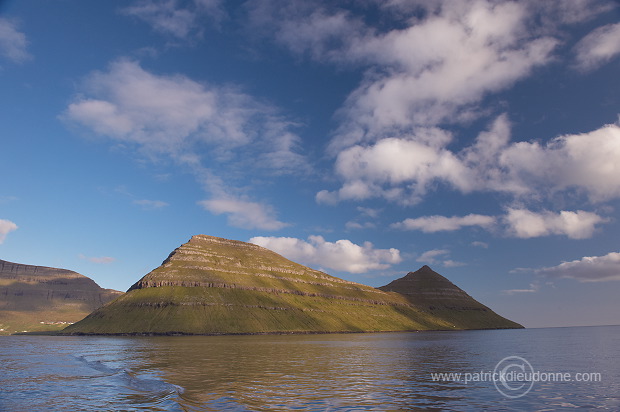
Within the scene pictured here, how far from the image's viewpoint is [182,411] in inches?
1106

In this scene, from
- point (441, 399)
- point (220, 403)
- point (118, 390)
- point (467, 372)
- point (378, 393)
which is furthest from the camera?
point (467, 372)

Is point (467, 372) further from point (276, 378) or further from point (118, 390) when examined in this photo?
point (118, 390)

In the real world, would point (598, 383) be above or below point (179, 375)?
above

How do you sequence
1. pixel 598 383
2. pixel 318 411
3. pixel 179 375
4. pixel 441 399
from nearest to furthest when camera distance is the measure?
1. pixel 318 411
2. pixel 441 399
3. pixel 598 383
4. pixel 179 375

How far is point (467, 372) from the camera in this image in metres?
52.5

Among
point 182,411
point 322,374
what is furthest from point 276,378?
point 182,411

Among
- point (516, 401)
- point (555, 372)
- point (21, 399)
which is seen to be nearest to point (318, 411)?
point (516, 401)

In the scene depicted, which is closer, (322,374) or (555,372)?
(322,374)

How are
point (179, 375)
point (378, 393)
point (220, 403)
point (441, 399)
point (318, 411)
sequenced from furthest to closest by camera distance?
point (179, 375)
point (378, 393)
point (441, 399)
point (220, 403)
point (318, 411)

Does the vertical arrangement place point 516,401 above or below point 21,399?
above

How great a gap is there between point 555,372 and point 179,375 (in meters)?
49.6

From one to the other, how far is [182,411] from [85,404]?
30.6 ft

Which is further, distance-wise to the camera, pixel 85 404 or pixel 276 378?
pixel 276 378

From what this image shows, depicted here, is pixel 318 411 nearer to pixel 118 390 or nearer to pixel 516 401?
pixel 516 401
